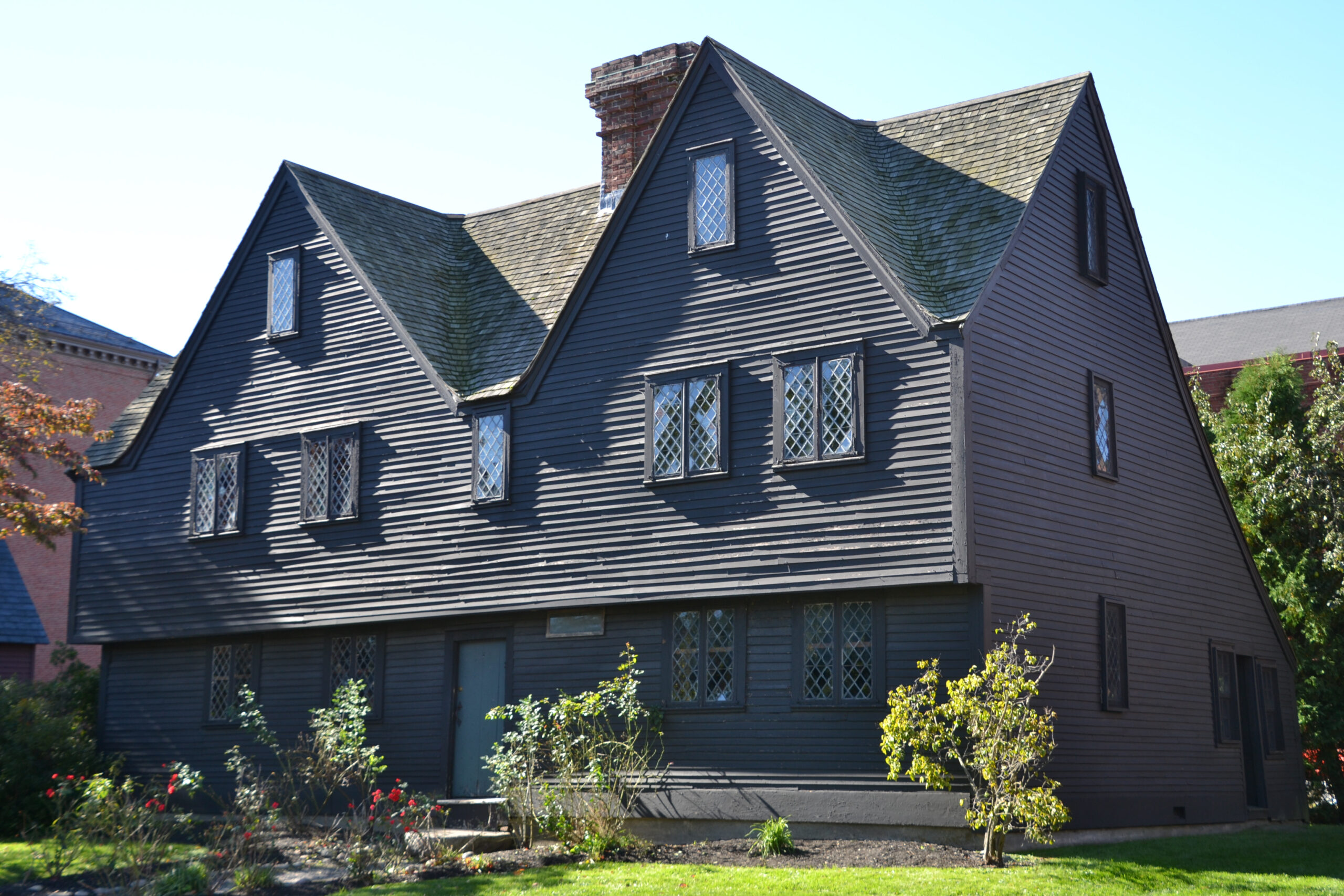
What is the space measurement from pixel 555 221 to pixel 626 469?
274 inches

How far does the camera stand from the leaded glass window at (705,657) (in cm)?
1778

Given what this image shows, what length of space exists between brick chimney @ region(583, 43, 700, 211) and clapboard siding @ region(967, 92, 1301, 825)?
6745 mm

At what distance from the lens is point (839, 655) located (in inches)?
665

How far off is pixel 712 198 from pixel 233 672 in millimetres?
11704

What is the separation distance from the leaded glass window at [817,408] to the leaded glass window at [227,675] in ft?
36.0

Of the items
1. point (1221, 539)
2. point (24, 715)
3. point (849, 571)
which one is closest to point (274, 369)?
point (24, 715)

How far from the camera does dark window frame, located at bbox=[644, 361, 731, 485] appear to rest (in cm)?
1805

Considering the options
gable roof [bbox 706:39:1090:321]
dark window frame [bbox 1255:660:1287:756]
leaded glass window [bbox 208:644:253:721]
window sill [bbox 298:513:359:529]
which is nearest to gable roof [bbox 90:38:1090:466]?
gable roof [bbox 706:39:1090:321]

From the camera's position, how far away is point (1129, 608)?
19516mm

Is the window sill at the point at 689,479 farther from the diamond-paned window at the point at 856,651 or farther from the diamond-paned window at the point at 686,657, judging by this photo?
the diamond-paned window at the point at 856,651

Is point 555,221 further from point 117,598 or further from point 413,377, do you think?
point 117,598

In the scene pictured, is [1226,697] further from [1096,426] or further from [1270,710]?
[1096,426]

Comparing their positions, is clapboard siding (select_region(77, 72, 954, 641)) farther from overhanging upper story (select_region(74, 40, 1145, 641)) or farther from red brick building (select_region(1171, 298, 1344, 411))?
red brick building (select_region(1171, 298, 1344, 411))

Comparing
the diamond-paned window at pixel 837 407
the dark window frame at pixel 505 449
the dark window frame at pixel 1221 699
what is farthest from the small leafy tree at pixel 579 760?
the dark window frame at pixel 1221 699
